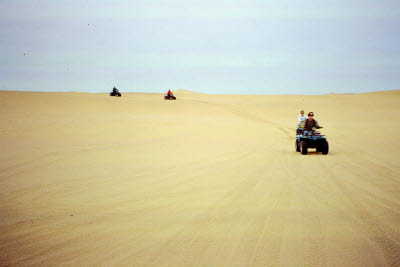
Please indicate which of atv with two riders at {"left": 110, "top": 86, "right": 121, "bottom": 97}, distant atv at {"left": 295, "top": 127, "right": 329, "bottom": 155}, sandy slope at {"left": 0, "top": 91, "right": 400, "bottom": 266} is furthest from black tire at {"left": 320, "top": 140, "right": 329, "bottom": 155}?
atv with two riders at {"left": 110, "top": 86, "right": 121, "bottom": 97}

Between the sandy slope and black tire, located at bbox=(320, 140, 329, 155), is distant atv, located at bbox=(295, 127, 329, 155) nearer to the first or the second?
black tire, located at bbox=(320, 140, 329, 155)

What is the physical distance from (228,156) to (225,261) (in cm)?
791

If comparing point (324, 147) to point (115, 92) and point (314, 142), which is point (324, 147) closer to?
point (314, 142)

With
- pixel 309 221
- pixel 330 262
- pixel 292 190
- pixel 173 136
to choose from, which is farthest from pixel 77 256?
pixel 173 136

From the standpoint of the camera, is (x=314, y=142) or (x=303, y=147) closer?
(x=303, y=147)

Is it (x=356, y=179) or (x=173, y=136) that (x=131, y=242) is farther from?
(x=173, y=136)

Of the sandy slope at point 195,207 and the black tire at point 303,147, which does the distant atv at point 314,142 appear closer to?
the black tire at point 303,147

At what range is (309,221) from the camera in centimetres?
482

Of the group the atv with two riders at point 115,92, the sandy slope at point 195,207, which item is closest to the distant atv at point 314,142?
the sandy slope at point 195,207

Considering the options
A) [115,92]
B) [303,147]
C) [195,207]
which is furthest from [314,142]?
[115,92]

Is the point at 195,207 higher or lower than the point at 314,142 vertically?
lower

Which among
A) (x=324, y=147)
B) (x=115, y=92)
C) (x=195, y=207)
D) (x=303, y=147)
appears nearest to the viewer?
(x=195, y=207)

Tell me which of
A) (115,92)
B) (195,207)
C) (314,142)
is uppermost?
(115,92)

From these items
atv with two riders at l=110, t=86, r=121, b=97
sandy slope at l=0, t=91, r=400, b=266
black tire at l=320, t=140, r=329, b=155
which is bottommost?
sandy slope at l=0, t=91, r=400, b=266
